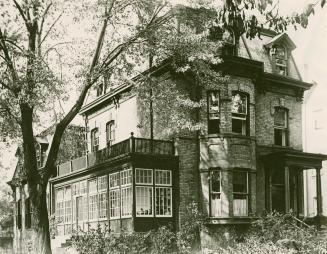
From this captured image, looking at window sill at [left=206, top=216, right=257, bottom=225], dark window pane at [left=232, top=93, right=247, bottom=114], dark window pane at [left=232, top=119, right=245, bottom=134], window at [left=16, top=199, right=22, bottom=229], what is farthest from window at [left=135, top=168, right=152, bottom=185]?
window at [left=16, top=199, right=22, bottom=229]

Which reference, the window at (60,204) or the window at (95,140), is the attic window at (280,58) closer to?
the window at (95,140)

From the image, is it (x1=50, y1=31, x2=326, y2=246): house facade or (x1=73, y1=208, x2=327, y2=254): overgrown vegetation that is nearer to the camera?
(x1=73, y1=208, x2=327, y2=254): overgrown vegetation

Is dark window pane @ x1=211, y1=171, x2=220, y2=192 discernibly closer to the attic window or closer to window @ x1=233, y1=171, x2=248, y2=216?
window @ x1=233, y1=171, x2=248, y2=216

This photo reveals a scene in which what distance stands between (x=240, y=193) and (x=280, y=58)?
8.40m

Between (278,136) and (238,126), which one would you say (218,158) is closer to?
(238,126)

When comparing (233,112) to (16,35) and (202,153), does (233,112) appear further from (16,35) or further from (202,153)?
(16,35)

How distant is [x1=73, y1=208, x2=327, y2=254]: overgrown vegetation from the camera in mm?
14523

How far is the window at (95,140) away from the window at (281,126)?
10.9 meters

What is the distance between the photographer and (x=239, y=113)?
2306cm

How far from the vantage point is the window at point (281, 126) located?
25.7m

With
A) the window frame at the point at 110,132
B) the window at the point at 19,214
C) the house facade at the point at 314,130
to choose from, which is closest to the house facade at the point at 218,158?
the window frame at the point at 110,132

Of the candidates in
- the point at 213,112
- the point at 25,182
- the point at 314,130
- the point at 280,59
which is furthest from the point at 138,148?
the point at 25,182

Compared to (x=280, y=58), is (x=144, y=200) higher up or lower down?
lower down

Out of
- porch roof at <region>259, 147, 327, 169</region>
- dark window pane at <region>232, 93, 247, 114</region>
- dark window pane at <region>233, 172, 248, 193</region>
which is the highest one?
dark window pane at <region>232, 93, 247, 114</region>
